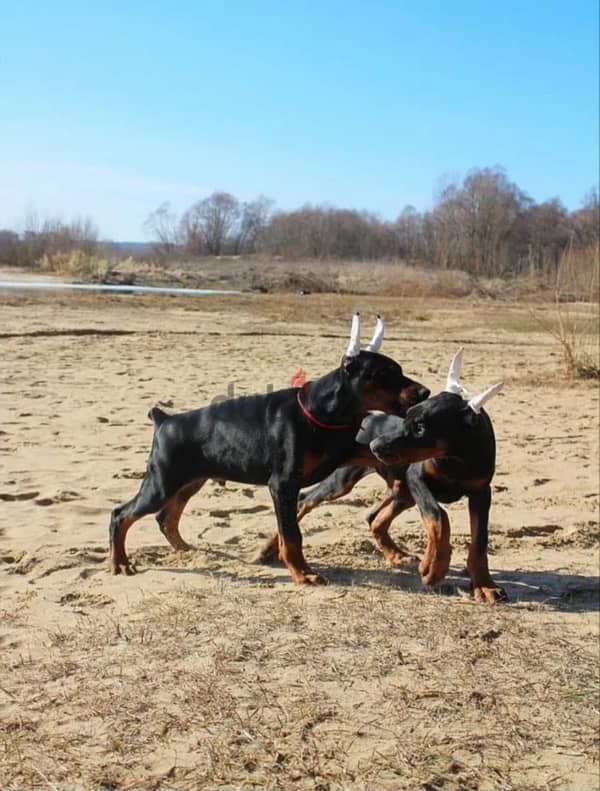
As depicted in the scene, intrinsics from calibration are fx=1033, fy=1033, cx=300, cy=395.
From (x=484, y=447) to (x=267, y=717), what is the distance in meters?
1.97

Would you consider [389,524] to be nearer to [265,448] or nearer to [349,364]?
[265,448]

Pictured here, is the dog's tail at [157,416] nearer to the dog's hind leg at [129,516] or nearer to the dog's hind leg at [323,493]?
the dog's hind leg at [129,516]

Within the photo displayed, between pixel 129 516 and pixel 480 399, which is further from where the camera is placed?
pixel 129 516

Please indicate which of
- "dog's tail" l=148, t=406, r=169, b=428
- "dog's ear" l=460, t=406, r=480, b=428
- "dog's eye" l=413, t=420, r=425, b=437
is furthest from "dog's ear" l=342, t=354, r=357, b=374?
"dog's tail" l=148, t=406, r=169, b=428

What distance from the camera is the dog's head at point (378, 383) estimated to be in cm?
515

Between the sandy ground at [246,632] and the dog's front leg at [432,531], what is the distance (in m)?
0.15

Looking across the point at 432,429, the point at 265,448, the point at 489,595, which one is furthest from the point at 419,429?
the point at 489,595

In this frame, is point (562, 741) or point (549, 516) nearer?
point (562, 741)

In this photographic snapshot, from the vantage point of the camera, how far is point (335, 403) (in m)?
5.31

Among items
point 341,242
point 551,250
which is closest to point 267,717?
point 551,250

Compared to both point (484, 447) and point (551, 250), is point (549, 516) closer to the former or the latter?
point (484, 447)

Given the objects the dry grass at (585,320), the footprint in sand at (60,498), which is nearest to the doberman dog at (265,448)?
the footprint in sand at (60,498)

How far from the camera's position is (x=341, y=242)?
111 feet

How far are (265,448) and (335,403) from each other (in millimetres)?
477
